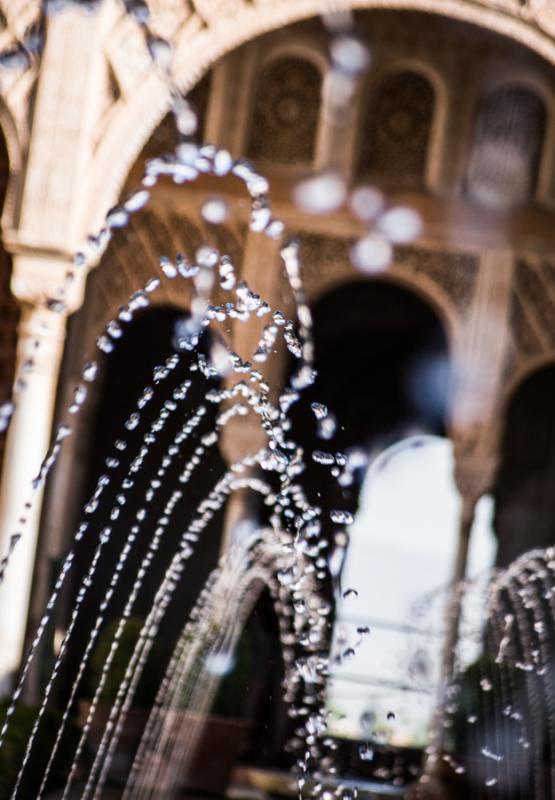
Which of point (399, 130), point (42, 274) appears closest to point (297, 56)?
point (399, 130)

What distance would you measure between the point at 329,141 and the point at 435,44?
1.25m

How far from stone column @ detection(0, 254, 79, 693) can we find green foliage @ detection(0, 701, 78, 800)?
86 cm

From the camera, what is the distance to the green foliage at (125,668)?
8.47m

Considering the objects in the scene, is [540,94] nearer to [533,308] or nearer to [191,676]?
[533,308]

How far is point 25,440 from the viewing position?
8438 millimetres

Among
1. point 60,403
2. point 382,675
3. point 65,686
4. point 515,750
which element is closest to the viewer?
point 515,750

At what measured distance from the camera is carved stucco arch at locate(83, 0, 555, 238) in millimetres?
8094

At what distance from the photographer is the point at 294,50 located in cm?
1290

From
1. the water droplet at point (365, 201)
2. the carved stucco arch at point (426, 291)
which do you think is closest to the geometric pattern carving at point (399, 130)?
the water droplet at point (365, 201)

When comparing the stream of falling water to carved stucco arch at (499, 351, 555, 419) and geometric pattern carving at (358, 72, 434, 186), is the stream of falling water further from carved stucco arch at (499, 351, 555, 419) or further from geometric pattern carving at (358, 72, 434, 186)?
carved stucco arch at (499, 351, 555, 419)

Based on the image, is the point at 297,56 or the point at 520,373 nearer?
the point at 297,56

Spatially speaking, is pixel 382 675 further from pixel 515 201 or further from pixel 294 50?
pixel 294 50

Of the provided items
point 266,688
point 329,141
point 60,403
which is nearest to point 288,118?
point 329,141

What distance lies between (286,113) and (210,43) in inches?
191
